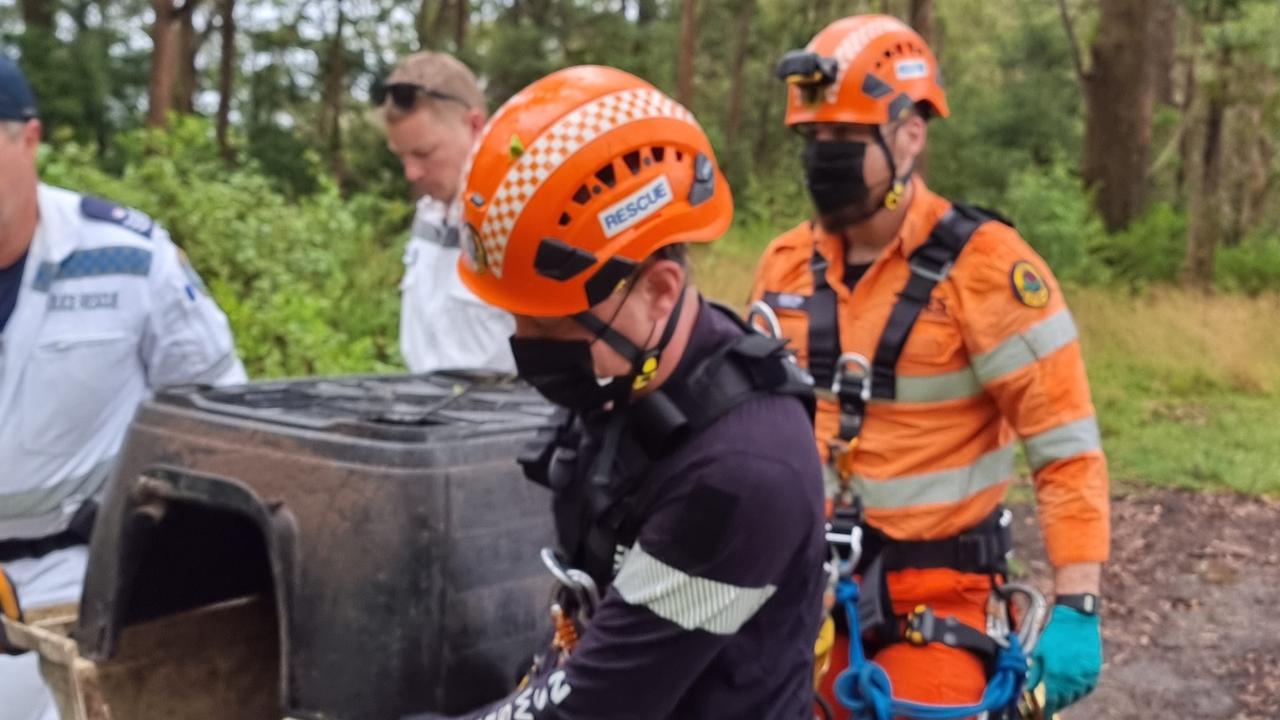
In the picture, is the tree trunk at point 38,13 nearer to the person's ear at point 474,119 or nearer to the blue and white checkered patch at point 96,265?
the person's ear at point 474,119

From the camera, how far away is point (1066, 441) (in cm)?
288

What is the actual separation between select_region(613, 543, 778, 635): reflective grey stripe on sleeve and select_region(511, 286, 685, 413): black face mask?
24 centimetres

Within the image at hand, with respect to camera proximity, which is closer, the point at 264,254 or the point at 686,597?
the point at 686,597

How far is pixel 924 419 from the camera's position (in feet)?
9.88

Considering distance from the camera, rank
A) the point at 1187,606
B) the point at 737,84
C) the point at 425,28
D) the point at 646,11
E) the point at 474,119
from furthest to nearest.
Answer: the point at 646,11
the point at 425,28
the point at 737,84
the point at 1187,606
the point at 474,119

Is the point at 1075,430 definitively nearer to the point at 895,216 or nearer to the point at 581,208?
the point at 895,216

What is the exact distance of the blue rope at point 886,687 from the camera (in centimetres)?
285

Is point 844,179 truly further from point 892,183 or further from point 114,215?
point 114,215

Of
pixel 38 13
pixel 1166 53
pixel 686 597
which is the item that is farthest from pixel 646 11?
pixel 686 597

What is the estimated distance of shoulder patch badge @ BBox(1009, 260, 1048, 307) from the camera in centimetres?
290

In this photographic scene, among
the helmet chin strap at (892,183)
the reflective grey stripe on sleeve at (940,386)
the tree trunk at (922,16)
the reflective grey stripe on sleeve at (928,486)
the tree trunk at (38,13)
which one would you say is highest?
the tree trunk at (38,13)

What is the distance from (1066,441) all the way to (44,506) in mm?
2350

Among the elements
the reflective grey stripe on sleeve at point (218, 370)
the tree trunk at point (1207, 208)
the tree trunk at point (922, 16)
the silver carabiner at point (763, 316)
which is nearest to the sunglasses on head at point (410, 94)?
the reflective grey stripe on sleeve at point (218, 370)

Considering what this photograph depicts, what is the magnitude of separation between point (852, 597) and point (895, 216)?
2.92 feet
